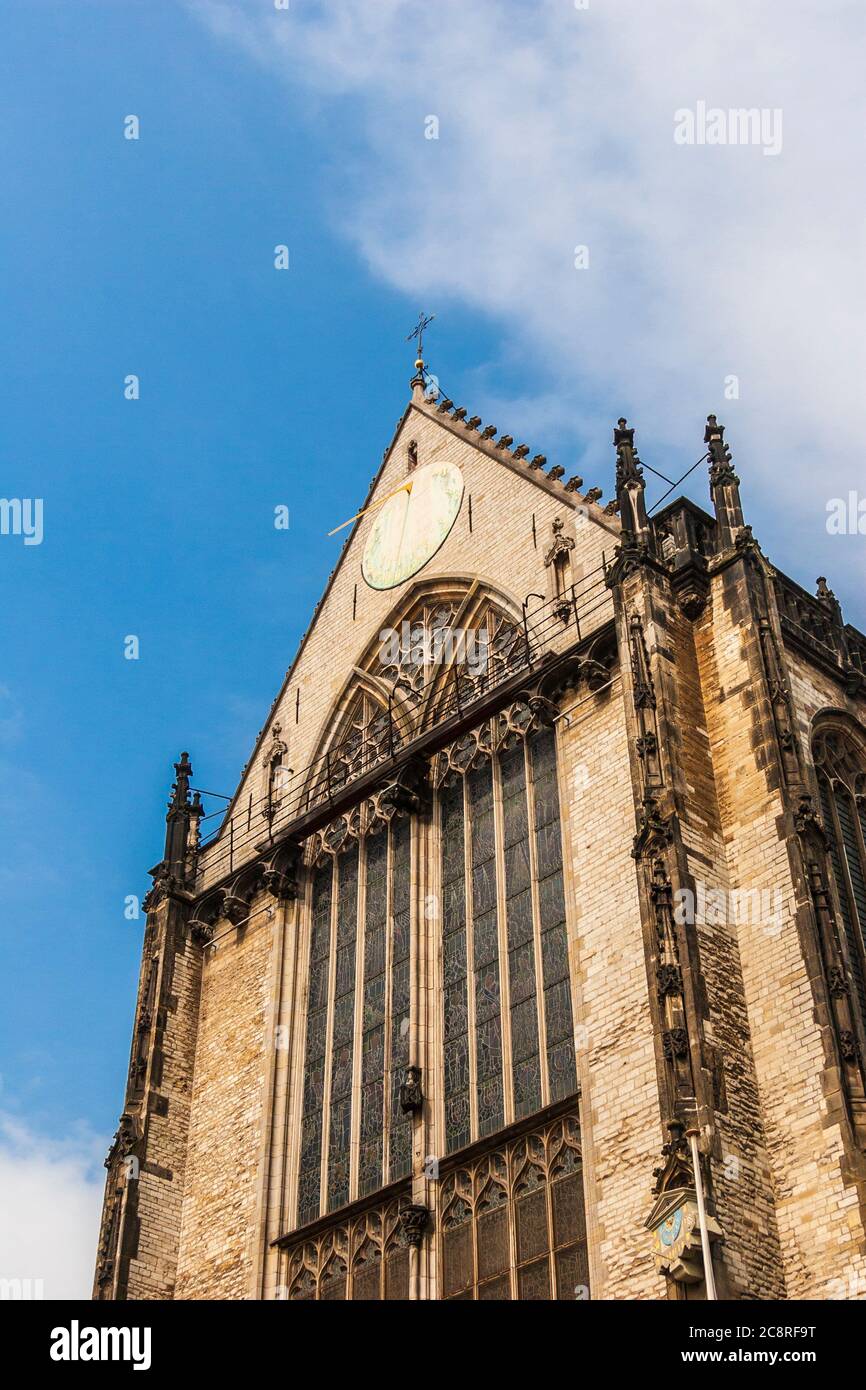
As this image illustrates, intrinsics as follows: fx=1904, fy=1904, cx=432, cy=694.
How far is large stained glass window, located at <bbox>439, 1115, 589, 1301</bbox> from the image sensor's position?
2066 cm

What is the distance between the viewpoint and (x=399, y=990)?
24984mm

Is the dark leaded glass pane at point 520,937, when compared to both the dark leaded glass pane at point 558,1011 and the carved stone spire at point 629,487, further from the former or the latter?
the carved stone spire at point 629,487

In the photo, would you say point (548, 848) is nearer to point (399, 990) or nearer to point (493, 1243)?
point (399, 990)

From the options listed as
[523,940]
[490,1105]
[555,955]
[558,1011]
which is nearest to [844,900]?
[555,955]

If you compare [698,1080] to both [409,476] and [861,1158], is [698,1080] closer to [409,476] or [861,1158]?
[861,1158]

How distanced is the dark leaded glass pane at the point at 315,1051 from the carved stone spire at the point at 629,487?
22.3 ft

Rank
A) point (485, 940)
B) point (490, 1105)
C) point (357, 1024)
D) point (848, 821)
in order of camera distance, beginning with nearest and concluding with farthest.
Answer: point (490, 1105) → point (848, 821) → point (485, 940) → point (357, 1024)

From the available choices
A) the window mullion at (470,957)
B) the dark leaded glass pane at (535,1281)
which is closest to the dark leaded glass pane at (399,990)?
the window mullion at (470,957)

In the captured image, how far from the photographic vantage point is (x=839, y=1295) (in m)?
17.9

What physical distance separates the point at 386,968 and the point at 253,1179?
3289 mm

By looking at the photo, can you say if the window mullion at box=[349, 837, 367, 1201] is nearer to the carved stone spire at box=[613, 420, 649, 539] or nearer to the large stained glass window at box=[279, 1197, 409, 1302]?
the large stained glass window at box=[279, 1197, 409, 1302]

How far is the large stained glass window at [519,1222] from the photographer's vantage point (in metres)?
20.7

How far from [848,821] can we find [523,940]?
4.39 metres

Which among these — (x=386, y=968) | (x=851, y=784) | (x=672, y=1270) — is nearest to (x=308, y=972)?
(x=386, y=968)
